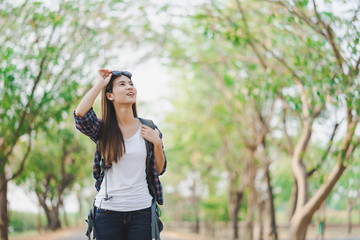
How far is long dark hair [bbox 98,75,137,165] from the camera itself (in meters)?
2.97

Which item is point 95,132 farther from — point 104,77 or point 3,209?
point 3,209

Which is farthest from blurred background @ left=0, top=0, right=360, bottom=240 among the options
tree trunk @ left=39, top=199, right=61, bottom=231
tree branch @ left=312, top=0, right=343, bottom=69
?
tree trunk @ left=39, top=199, right=61, bottom=231

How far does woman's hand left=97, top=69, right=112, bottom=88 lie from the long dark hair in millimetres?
36

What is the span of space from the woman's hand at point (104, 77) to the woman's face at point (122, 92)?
0.17 ft

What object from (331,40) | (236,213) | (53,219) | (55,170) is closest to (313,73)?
(331,40)

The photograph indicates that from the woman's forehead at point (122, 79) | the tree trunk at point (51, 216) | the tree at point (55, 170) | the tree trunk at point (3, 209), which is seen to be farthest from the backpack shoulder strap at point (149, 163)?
the tree trunk at point (51, 216)

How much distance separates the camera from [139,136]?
3.10 meters

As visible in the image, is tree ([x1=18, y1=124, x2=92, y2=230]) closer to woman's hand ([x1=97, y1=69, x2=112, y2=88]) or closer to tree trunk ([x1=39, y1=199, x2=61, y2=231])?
tree trunk ([x1=39, y1=199, x2=61, y2=231])

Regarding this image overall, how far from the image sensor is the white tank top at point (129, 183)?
9.67ft

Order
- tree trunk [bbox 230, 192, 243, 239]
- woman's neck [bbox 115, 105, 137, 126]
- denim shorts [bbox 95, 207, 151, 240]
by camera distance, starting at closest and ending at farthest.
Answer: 1. denim shorts [bbox 95, 207, 151, 240]
2. woman's neck [bbox 115, 105, 137, 126]
3. tree trunk [bbox 230, 192, 243, 239]

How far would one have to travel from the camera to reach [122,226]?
2.95m

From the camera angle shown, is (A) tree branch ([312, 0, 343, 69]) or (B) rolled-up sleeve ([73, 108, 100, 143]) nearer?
(B) rolled-up sleeve ([73, 108, 100, 143])

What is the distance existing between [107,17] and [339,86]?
20.8ft

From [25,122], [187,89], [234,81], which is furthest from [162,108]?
[25,122]
